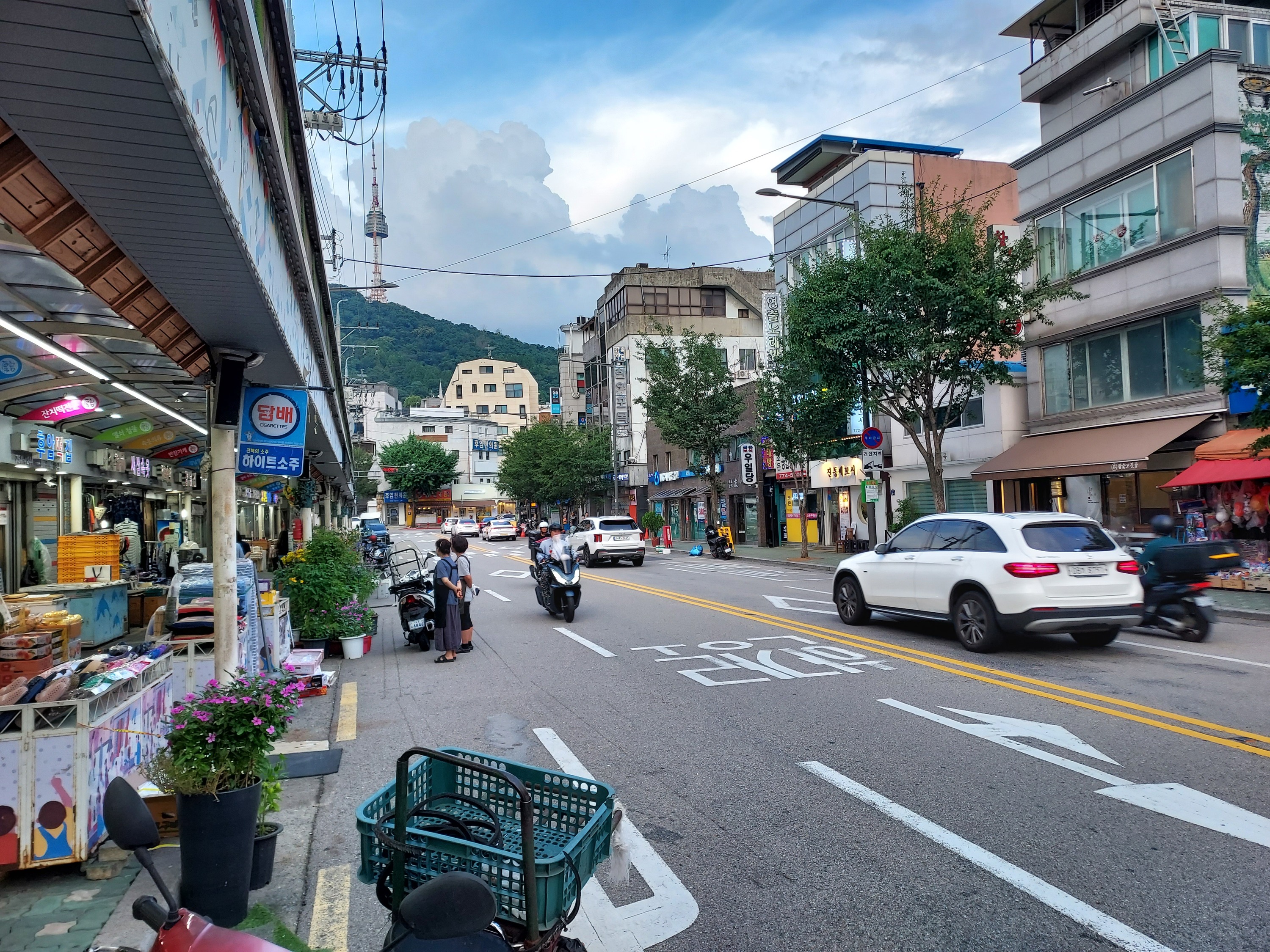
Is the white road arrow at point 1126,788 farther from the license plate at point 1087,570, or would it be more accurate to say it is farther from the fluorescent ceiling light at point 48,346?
the fluorescent ceiling light at point 48,346

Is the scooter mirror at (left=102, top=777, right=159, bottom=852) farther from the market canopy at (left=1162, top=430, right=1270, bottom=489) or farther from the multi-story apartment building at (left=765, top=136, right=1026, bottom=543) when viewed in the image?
the multi-story apartment building at (left=765, top=136, right=1026, bottom=543)

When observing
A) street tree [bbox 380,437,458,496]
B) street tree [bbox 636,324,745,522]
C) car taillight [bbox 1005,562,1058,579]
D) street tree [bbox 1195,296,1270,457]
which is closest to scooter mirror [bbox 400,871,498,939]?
car taillight [bbox 1005,562,1058,579]

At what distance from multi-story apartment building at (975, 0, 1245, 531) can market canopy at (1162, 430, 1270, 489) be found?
2.62ft

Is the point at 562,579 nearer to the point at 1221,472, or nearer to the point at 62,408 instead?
the point at 62,408

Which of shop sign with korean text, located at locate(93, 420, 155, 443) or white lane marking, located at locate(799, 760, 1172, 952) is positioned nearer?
white lane marking, located at locate(799, 760, 1172, 952)

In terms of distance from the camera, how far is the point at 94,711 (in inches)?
201

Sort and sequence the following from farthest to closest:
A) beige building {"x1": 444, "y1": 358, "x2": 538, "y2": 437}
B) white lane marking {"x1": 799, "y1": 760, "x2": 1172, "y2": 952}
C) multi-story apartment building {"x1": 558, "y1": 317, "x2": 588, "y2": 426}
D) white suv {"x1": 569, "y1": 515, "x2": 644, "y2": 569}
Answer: beige building {"x1": 444, "y1": 358, "x2": 538, "y2": 437} → multi-story apartment building {"x1": 558, "y1": 317, "x2": 588, "y2": 426} → white suv {"x1": 569, "y1": 515, "x2": 644, "y2": 569} → white lane marking {"x1": 799, "y1": 760, "x2": 1172, "y2": 952}

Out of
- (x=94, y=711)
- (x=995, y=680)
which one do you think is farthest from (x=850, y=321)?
(x=94, y=711)

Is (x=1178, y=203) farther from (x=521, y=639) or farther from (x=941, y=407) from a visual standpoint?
(x=521, y=639)

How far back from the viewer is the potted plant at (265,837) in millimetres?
4570

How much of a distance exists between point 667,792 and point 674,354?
34.2 meters

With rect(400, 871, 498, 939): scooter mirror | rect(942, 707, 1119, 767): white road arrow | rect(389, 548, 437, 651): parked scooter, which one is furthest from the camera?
rect(389, 548, 437, 651): parked scooter

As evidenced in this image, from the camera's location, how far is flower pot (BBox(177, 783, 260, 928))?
4.18 metres

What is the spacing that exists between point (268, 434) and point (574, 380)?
80.7 metres
